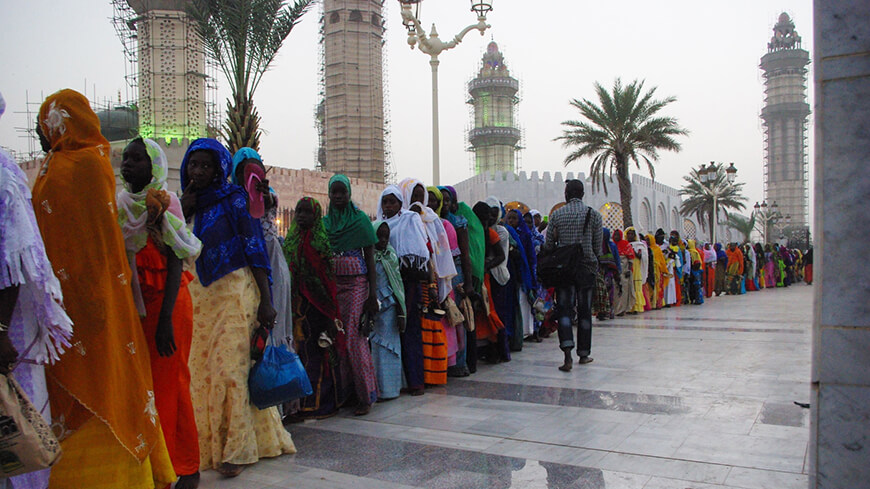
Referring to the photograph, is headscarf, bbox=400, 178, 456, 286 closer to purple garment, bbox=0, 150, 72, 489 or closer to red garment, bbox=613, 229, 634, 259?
purple garment, bbox=0, 150, 72, 489

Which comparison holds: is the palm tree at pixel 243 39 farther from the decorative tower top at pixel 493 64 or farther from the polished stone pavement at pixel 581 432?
the decorative tower top at pixel 493 64

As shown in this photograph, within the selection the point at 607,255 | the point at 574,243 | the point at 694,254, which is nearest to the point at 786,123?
the point at 694,254

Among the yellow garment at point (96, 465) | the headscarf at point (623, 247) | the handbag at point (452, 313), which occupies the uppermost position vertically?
the headscarf at point (623, 247)

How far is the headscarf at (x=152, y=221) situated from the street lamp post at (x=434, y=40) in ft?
31.1

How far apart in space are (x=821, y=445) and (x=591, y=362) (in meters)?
4.36

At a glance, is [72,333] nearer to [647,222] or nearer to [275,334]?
[275,334]

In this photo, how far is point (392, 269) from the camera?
4914 millimetres

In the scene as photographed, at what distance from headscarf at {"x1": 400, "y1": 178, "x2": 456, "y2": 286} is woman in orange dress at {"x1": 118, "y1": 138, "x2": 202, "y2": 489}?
8.61 feet

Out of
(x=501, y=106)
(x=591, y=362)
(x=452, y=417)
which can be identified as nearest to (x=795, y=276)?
(x=591, y=362)

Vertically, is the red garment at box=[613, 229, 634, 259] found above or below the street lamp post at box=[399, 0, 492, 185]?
below

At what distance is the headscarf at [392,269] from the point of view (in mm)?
4848

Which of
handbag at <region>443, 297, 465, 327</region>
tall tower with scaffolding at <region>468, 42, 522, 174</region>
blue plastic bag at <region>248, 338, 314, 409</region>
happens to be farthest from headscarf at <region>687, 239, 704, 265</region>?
tall tower with scaffolding at <region>468, 42, 522, 174</region>

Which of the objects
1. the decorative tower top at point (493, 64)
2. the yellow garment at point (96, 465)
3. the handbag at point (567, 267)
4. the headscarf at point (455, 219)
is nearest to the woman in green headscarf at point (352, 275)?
the headscarf at point (455, 219)

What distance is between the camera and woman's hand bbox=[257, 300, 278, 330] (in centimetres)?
336
